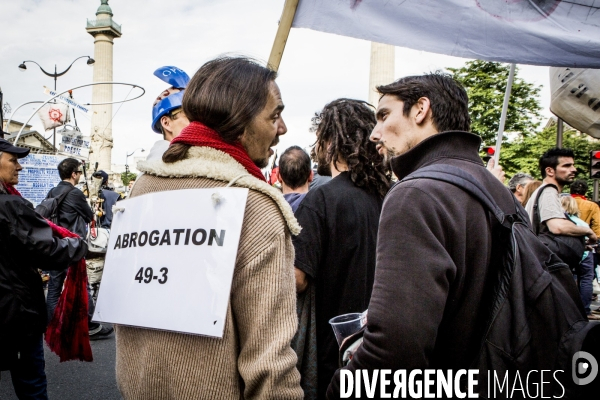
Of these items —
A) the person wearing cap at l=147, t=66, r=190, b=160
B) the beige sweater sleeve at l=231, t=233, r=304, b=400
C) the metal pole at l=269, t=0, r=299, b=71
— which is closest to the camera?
the beige sweater sleeve at l=231, t=233, r=304, b=400

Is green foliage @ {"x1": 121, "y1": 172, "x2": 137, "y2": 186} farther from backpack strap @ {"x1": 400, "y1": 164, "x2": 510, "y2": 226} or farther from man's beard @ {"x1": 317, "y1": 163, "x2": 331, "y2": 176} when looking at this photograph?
backpack strap @ {"x1": 400, "y1": 164, "x2": 510, "y2": 226}

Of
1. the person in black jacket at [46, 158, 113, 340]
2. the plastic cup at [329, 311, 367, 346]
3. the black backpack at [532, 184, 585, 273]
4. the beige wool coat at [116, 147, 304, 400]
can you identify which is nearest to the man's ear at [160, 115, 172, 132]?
the beige wool coat at [116, 147, 304, 400]

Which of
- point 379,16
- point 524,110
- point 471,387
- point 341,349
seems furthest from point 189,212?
point 524,110

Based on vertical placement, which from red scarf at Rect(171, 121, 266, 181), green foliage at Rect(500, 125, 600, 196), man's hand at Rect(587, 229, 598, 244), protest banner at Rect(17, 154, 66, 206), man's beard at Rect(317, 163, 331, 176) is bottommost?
red scarf at Rect(171, 121, 266, 181)

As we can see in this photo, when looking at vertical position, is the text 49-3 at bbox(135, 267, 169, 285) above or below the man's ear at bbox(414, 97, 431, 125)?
below

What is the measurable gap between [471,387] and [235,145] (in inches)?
36.2

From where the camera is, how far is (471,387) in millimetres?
1215

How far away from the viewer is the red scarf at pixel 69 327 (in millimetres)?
2732

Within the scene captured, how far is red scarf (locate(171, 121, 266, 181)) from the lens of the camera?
51.0 inches

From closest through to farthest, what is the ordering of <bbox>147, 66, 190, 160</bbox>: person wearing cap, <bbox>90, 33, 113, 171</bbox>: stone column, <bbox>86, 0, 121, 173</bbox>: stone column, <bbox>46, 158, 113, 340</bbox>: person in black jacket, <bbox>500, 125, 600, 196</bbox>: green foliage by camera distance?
<bbox>147, 66, 190, 160</bbox>: person wearing cap
<bbox>46, 158, 113, 340</bbox>: person in black jacket
<bbox>500, 125, 600, 196</bbox>: green foliage
<bbox>90, 33, 113, 171</bbox>: stone column
<bbox>86, 0, 121, 173</bbox>: stone column

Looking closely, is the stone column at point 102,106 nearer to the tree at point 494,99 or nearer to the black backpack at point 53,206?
the tree at point 494,99

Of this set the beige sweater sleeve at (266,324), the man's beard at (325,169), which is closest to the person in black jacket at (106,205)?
the man's beard at (325,169)

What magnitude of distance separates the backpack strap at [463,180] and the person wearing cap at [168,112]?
4.80 feet

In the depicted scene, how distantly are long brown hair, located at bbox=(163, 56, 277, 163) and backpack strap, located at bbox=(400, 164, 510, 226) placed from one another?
506 mm
